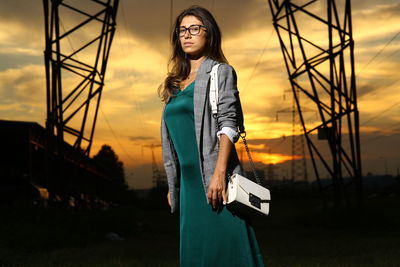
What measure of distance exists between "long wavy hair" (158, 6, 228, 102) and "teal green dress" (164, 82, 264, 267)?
58 millimetres

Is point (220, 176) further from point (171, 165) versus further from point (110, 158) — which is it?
point (110, 158)

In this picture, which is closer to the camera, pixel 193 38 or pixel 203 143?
pixel 203 143

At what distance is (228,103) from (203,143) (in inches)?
8.0

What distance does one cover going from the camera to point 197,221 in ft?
9.23

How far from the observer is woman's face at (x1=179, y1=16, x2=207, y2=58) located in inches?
112

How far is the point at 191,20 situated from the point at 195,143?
56 centimetres

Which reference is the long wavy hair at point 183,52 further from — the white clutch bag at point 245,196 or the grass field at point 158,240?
the grass field at point 158,240

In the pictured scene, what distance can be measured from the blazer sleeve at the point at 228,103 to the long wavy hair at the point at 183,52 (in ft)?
0.43

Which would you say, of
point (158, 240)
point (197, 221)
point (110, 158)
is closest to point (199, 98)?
point (197, 221)

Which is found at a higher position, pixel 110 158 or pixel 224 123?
pixel 110 158

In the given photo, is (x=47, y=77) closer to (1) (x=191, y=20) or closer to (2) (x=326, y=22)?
(2) (x=326, y=22)

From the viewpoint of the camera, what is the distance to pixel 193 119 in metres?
2.83

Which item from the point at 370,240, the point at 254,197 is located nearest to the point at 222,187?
the point at 254,197

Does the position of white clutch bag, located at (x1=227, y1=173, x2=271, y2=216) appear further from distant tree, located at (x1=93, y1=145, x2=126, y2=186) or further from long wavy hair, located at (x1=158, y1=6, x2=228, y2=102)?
distant tree, located at (x1=93, y1=145, x2=126, y2=186)
